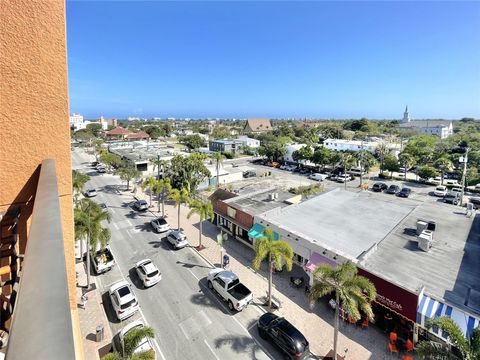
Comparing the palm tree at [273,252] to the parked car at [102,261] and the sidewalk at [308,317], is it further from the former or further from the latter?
the parked car at [102,261]

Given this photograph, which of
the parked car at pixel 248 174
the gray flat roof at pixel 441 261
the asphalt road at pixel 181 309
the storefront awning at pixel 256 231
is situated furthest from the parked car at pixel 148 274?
the parked car at pixel 248 174

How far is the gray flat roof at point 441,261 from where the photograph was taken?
12323 millimetres

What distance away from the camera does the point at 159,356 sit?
12.0 meters

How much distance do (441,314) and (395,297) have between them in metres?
1.75

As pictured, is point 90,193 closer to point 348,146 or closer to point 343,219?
point 343,219

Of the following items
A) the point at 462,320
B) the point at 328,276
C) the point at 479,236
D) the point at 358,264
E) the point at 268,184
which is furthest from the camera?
the point at 268,184

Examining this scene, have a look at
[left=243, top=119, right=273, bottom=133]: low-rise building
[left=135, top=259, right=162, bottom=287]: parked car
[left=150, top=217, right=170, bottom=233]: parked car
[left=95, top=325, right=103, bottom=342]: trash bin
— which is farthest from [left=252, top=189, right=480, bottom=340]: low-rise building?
[left=243, top=119, right=273, bottom=133]: low-rise building

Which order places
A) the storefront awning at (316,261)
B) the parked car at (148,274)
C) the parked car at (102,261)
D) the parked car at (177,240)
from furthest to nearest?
1. the parked car at (177,240)
2. the parked car at (102,261)
3. the parked car at (148,274)
4. the storefront awning at (316,261)

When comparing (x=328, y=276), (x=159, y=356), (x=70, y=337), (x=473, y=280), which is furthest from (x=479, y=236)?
(x=70, y=337)

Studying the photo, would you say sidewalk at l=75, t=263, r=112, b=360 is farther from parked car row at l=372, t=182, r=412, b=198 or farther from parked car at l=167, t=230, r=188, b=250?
parked car row at l=372, t=182, r=412, b=198

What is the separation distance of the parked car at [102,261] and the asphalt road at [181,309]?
436 millimetres

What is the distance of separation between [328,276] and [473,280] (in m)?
7.59

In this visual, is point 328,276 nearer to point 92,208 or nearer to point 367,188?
point 92,208

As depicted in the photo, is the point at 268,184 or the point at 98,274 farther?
the point at 268,184
